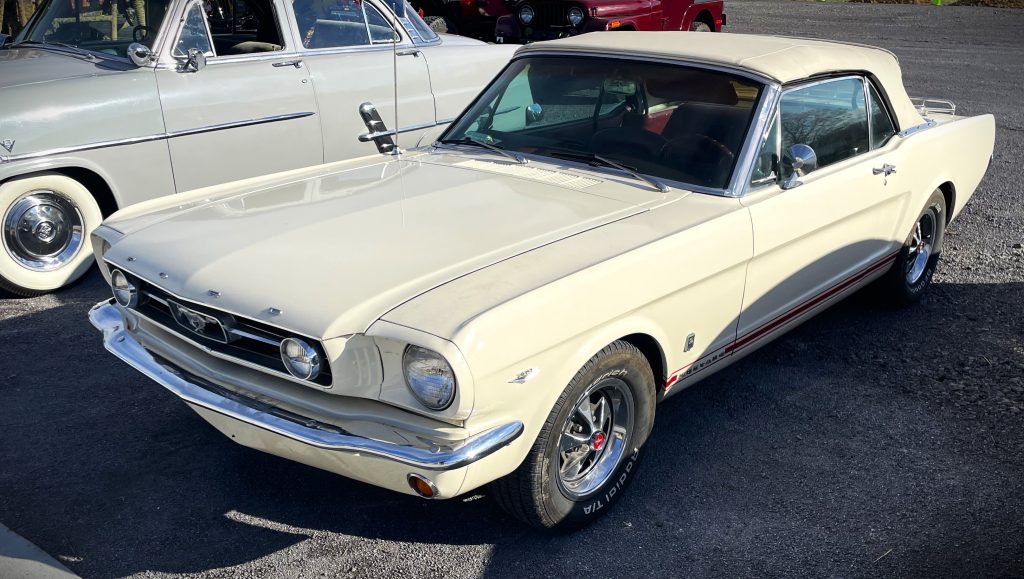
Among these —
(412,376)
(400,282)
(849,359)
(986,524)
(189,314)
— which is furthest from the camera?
(849,359)

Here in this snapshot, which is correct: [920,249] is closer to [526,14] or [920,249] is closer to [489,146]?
[489,146]

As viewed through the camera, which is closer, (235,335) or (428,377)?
(428,377)

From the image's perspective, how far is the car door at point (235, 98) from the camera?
18.2 feet

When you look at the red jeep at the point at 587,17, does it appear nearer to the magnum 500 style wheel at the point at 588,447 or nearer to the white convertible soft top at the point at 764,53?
the white convertible soft top at the point at 764,53

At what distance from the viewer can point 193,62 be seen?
5.58 m

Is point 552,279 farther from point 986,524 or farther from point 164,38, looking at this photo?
point 164,38

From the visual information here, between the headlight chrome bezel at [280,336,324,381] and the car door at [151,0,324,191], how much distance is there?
10.2 ft

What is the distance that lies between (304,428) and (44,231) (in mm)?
3262

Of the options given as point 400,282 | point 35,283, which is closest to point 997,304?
point 400,282

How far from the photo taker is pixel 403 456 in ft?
8.82

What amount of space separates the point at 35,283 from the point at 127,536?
8.58 feet

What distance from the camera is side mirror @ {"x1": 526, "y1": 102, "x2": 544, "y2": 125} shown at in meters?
4.32

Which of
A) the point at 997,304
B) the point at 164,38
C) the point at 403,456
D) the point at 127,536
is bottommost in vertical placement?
the point at 997,304

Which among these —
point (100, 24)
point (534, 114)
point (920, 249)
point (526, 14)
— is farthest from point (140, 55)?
point (526, 14)
